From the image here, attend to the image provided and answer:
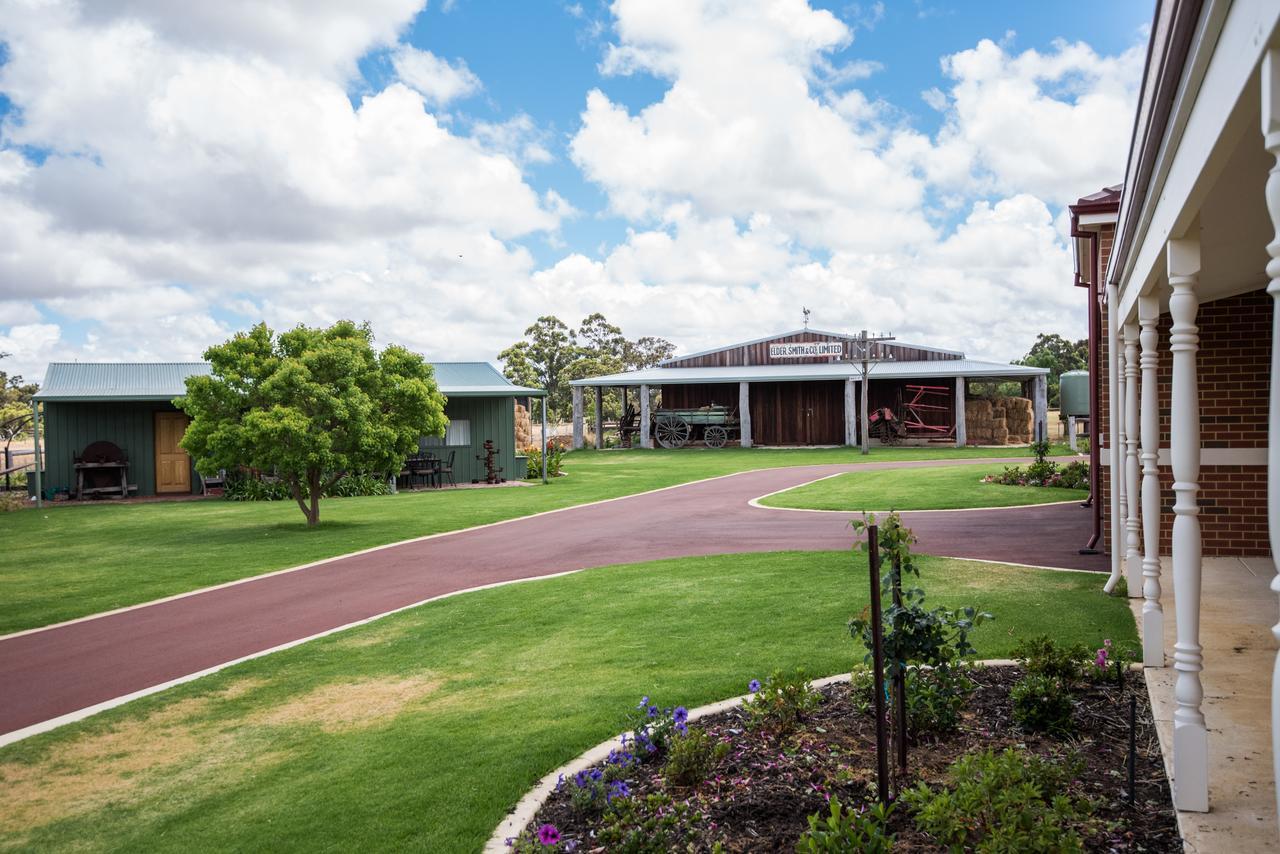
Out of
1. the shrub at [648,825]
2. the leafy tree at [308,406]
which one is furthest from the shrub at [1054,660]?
the leafy tree at [308,406]

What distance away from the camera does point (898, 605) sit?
427 cm

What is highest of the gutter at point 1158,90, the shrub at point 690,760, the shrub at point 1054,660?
the gutter at point 1158,90

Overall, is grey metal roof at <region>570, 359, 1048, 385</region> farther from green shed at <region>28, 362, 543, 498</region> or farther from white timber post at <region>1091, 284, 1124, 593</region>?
white timber post at <region>1091, 284, 1124, 593</region>

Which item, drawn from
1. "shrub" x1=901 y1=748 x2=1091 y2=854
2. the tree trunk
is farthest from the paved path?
"shrub" x1=901 y1=748 x2=1091 y2=854

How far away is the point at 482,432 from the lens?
82.0ft

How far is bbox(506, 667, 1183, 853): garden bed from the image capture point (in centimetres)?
357

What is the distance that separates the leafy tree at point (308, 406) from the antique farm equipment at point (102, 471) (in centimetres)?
821

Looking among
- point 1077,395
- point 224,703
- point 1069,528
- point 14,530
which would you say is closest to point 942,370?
point 1077,395

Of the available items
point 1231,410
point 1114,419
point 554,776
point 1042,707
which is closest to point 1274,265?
point 1042,707

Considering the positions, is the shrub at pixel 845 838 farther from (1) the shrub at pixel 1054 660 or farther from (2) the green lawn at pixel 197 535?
(2) the green lawn at pixel 197 535

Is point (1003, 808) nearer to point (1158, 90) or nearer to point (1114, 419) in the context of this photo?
point (1158, 90)

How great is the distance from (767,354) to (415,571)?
29.9 meters

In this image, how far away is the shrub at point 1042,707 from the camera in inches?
178

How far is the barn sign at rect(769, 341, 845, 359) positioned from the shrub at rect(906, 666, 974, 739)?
34013 mm
